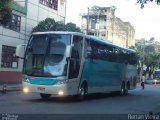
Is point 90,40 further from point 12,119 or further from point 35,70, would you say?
point 12,119

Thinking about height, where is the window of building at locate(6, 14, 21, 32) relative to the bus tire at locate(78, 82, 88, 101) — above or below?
above

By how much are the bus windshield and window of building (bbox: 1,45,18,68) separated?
20.9 metres

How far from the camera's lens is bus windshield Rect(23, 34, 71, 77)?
62.6ft

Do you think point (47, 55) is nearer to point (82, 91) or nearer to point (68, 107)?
point (82, 91)

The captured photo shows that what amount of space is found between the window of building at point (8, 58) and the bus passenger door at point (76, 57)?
20.7 m

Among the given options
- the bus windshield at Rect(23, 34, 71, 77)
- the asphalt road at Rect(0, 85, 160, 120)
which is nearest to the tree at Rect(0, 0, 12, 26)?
the bus windshield at Rect(23, 34, 71, 77)

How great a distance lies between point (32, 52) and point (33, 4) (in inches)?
1039

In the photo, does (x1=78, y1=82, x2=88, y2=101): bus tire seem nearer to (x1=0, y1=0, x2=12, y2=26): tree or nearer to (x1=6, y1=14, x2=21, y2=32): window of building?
(x1=0, y1=0, x2=12, y2=26): tree

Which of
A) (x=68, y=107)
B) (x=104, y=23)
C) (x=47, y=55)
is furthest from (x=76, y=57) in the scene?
(x=104, y=23)

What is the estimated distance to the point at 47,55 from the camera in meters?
19.3

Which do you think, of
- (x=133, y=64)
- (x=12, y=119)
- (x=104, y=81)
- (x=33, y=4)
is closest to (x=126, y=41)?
(x=33, y=4)

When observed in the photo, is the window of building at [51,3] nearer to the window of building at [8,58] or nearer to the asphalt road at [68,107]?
the window of building at [8,58]

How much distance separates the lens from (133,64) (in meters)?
32.6

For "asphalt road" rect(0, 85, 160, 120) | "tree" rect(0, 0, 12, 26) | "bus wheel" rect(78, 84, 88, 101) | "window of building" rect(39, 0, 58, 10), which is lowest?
"asphalt road" rect(0, 85, 160, 120)
